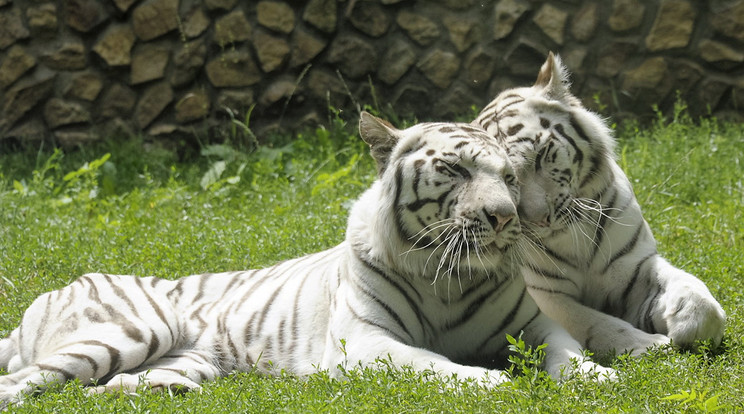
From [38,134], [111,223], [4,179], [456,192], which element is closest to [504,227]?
[456,192]

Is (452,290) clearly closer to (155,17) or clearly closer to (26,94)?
(155,17)

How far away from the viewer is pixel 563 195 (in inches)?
141

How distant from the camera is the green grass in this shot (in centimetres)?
292

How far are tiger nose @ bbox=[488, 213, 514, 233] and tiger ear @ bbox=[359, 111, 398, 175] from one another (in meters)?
0.58

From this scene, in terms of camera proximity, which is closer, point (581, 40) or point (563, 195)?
point (563, 195)

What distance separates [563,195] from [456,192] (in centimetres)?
49

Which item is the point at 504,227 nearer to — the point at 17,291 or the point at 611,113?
the point at 17,291

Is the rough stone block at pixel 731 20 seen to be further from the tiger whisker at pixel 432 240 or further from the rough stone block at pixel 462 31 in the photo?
the tiger whisker at pixel 432 240

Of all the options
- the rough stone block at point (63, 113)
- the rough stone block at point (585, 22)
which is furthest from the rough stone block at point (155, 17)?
the rough stone block at point (585, 22)

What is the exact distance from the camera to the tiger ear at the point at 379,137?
3582 mm

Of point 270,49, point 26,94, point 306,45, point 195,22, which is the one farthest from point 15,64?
point 306,45

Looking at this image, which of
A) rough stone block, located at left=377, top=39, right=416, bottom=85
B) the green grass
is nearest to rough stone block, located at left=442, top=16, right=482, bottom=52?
rough stone block, located at left=377, top=39, right=416, bottom=85

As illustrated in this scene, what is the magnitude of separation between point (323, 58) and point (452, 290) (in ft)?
14.8

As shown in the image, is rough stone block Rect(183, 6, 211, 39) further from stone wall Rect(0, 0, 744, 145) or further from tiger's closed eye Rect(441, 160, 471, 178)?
tiger's closed eye Rect(441, 160, 471, 178)
